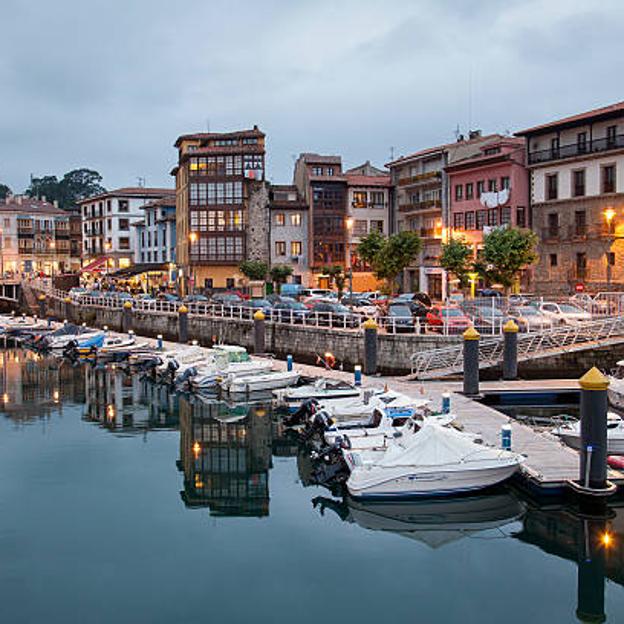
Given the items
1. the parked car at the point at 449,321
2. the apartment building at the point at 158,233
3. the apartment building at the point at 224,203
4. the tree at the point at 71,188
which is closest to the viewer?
the parked car at the point at 449,321

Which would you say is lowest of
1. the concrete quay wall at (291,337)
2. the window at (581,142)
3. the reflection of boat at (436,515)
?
the reflection of boat at (436,515)

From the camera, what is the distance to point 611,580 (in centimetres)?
1705

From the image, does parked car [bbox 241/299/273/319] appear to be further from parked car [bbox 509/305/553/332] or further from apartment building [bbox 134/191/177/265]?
apartment building [bbox 134/191/177/265]

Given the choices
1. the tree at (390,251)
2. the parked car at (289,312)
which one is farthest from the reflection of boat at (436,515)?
the tree at (390,251)

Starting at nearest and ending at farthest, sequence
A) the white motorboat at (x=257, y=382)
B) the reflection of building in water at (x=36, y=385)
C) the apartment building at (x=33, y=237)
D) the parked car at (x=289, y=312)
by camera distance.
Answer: the white motorboat at (x=257, y=382)
the reflection of building in water at (x=36, y=385)
the parked car at (x=289, y=312)
the apartment building at (x=33, y=237)

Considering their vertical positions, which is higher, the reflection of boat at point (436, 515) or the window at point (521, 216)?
the window at point (521, 216)

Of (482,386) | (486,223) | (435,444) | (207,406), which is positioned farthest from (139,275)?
(435,444)

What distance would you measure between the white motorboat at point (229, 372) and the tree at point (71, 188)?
15075cm

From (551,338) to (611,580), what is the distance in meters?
20.3

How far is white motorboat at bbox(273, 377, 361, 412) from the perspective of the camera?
3075 cm

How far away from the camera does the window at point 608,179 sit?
186 ft

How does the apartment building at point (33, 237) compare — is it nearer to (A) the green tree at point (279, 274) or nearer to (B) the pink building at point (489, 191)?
Answer: (A) the green tree at point (279, 274)

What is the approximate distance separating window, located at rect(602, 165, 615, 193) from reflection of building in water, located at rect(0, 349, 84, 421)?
1563 inches

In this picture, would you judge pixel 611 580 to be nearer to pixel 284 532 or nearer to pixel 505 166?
pixel 284 532
